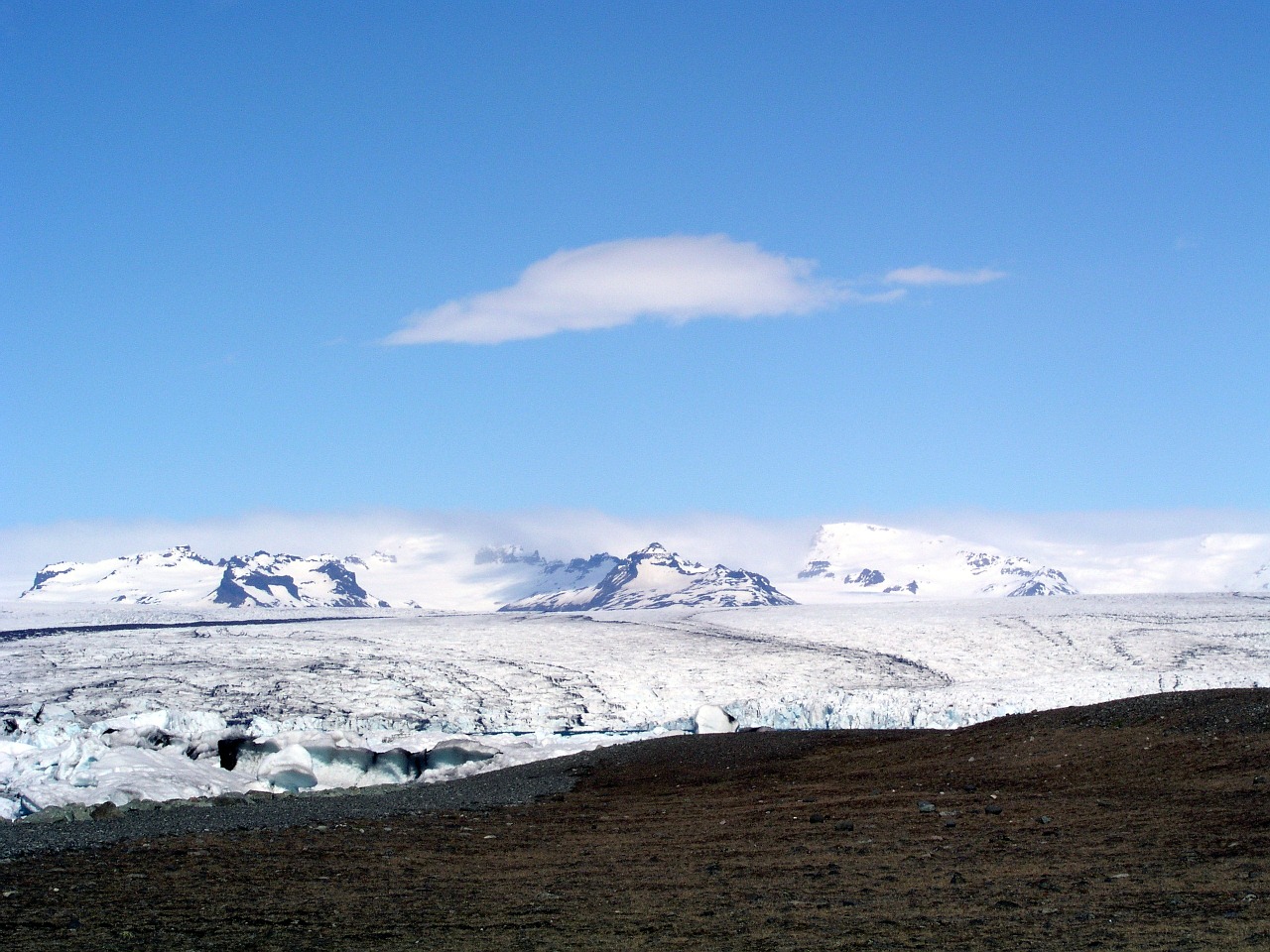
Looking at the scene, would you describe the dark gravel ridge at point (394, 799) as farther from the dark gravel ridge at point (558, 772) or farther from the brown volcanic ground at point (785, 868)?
the brown volcanic ground at point (785, 868)

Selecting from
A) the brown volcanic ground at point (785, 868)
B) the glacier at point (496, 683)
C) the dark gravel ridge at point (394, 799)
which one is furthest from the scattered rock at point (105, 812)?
the brown volcanic ground at point (785, 868)

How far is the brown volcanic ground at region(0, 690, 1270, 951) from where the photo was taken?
7734mm

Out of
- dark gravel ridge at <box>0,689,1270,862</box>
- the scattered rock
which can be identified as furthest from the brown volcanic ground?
the scattered rock

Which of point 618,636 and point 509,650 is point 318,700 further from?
point 618,636

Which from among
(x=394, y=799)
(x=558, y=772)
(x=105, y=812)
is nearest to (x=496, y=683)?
(x=558, y=772)

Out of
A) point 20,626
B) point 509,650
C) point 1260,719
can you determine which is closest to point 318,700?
point 509,650

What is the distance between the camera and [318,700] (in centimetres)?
3291

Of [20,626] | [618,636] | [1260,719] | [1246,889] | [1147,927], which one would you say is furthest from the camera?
[20,626]

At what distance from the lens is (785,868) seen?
33.5 ft

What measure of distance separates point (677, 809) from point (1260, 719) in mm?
7221

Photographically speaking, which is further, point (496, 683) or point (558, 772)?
point (496, 683)

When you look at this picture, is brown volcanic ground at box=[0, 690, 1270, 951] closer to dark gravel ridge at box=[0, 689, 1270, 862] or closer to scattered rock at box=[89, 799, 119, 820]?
dark gravel ridge at box=[0, 689, 1270, 862]

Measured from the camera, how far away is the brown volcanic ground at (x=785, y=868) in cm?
773

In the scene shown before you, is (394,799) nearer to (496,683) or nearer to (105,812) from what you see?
(105,812)
